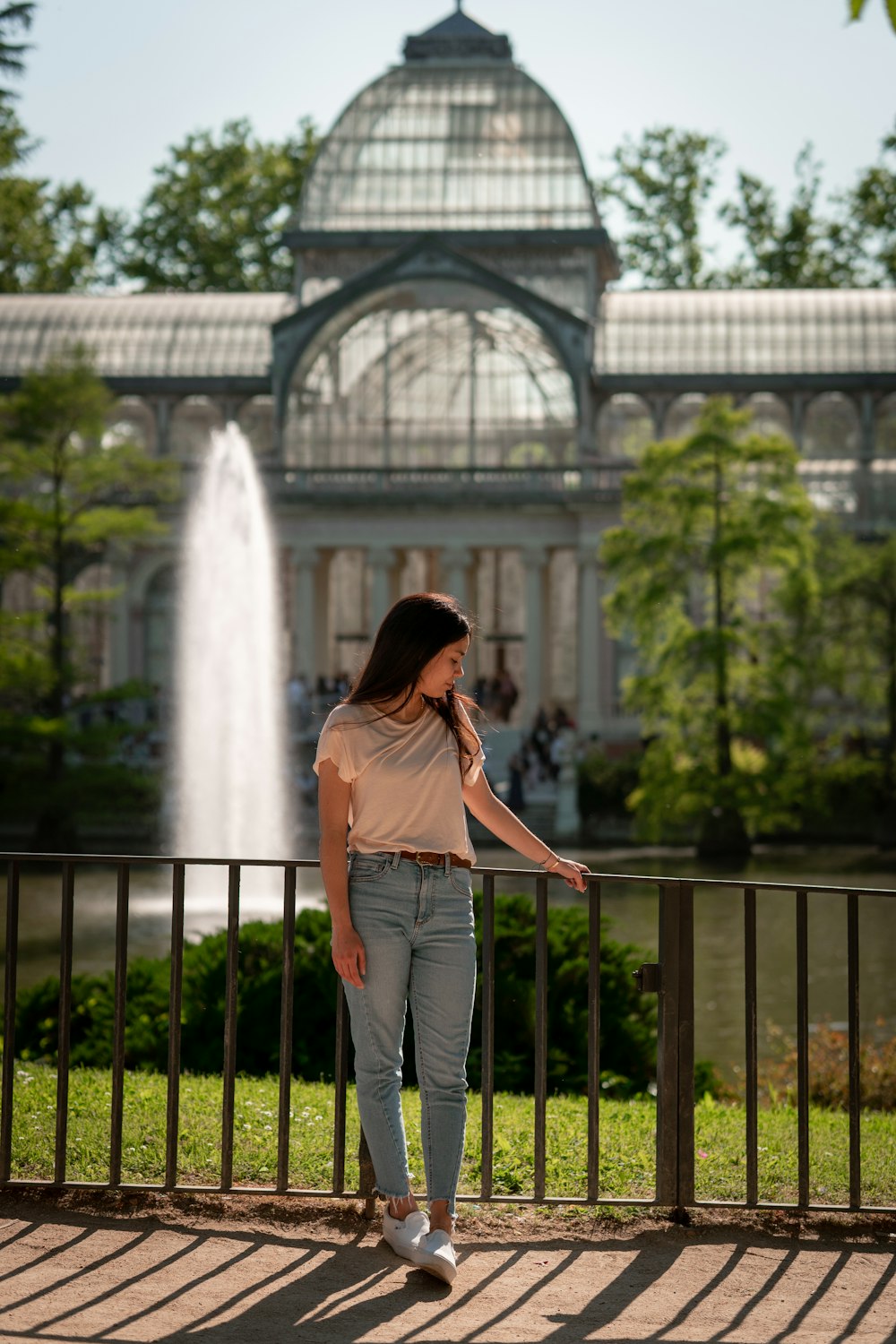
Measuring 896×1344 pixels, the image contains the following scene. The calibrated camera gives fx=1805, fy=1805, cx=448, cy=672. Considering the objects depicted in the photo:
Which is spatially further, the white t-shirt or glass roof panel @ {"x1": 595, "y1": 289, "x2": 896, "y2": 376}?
glass roof panel @ {"x1": 595, "y1": 289, "x2": 896, "y2": 376}

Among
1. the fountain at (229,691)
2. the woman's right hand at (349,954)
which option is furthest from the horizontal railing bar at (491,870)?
the fountain at (229,691)

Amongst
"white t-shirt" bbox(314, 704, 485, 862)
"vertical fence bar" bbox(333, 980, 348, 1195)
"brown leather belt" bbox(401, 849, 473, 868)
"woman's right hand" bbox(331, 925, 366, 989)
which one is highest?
"white t-shirt" bbox(314, 704, 485, 862)

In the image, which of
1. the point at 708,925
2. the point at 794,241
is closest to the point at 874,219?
the point at 794,241

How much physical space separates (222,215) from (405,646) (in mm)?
57099

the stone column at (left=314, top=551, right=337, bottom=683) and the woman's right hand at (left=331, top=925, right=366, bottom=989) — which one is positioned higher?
the stone column at (left=314, top=551, right=337, bottom=683)

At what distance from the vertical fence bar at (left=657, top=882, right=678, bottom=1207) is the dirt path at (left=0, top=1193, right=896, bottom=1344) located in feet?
0.54

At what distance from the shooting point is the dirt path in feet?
15.6

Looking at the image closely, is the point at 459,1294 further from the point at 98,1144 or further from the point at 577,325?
the point at 577,325

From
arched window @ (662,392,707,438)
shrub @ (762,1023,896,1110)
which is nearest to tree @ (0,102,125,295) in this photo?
arched window @ (662,392,707,438)

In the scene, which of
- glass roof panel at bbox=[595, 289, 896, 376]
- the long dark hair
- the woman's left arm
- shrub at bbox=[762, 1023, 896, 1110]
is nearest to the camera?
the long dark hair

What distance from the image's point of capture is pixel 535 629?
48781mm

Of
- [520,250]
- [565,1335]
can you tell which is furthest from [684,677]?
[565,1335]

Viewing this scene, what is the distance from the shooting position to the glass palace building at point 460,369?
47344 millimetres

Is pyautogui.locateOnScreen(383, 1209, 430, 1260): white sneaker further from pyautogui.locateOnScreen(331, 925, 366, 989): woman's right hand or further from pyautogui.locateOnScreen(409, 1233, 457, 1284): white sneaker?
pyautogui.locateOnScreen(331, 925, 366, 989): woman's right hand
